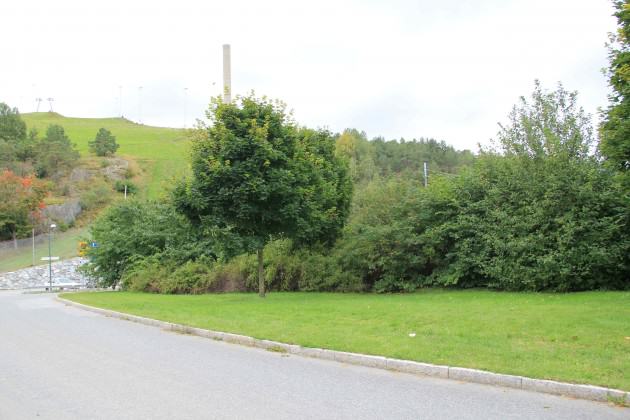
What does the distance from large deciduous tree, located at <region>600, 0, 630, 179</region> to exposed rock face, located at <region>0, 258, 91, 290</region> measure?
180ft

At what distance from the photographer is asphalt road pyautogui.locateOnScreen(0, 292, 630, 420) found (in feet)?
20.3

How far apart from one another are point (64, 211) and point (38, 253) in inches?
496

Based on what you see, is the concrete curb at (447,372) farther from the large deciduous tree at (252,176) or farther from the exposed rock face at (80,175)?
the exposed rock face at (80,175)

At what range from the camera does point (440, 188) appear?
2139 centimetres

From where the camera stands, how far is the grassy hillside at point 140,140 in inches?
4124

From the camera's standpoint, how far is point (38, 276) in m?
61.4

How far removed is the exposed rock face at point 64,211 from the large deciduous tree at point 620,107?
260ft

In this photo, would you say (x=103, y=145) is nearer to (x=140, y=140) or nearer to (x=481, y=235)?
(x=140, y=140)

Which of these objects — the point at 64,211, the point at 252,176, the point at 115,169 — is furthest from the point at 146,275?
the point at 115,169

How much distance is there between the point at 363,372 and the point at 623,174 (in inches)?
298

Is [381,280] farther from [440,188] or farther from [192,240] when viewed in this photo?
[192,240]

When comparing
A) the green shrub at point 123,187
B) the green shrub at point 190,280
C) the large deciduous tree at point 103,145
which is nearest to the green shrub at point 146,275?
the green shrub at point 190,280

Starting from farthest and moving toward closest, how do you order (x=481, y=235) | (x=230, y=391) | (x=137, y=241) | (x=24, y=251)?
(x=24, y=251)
(x=137, y=241)
(x=481, y=235)
(x=230, y=391)

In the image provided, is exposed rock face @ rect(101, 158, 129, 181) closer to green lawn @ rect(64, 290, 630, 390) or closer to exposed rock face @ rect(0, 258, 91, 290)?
exposed rock face @ rect(0, 258, 91, 290)
